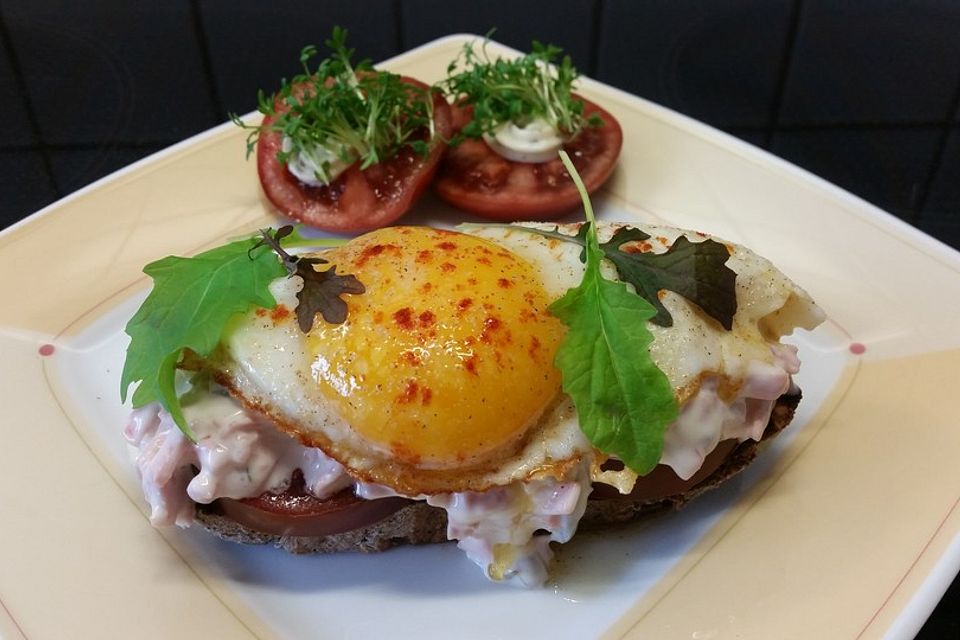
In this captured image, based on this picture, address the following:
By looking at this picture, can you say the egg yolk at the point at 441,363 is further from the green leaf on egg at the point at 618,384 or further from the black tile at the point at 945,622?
the black tile at the point at 945,622

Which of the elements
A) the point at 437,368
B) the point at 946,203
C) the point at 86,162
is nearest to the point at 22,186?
the point at 86,162

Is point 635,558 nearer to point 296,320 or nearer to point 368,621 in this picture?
point 368,621

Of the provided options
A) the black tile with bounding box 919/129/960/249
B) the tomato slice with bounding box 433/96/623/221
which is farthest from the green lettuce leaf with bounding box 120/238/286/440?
the black tile with bounding box 919/129/960/249

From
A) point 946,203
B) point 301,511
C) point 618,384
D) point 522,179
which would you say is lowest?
point 946,203

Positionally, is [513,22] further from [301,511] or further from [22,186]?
[301,511]

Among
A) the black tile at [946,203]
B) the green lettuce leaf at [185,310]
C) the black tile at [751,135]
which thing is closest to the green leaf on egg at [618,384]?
the green lettuce leaf at [185,310]

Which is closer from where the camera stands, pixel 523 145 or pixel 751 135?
pixel 523 145
